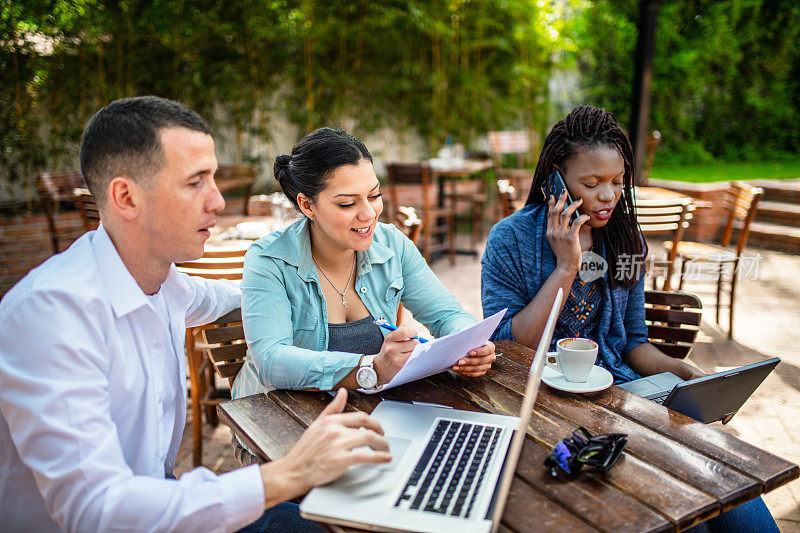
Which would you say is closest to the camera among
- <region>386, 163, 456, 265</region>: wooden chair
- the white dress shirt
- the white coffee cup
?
the white dress shirt

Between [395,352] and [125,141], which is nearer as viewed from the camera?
[125,141]

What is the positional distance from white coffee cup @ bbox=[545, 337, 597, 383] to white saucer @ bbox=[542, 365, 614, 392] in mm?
14

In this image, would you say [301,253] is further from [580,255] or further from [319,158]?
[580,255]

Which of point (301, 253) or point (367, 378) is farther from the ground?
point (301, 253)

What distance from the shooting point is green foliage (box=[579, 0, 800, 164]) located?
1059 cm

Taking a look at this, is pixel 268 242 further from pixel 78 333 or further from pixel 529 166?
pixel 529 166

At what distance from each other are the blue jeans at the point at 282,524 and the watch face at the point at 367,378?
334mm

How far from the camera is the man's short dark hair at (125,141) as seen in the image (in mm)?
1108

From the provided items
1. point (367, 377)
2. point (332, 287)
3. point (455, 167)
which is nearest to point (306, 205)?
point (332, 287)

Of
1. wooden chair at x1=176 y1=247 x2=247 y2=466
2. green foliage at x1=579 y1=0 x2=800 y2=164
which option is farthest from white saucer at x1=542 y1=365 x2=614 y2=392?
green foliage at x1=579 y1=0 x2=800 y2=164

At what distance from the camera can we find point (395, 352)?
1379 mm

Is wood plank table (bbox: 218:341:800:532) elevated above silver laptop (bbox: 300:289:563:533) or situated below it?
below

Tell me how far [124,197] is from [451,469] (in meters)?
0.80

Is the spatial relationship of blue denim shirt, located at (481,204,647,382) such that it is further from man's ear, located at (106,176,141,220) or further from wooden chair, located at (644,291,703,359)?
man's ear, located at (106,176,141,220)
